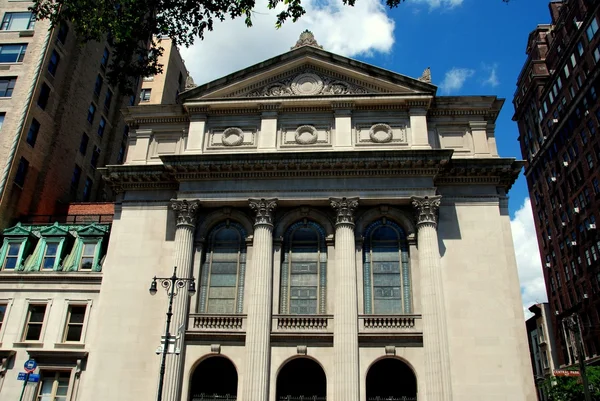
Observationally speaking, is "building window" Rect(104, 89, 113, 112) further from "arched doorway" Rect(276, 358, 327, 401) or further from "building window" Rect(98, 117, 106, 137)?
"arched doorway" Rect(276, 358, 327, 401)

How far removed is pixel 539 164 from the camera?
264 feet

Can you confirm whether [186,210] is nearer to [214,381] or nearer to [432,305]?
[214,381]

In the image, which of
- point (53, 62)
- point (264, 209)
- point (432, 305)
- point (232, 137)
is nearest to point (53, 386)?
point (264, 209)

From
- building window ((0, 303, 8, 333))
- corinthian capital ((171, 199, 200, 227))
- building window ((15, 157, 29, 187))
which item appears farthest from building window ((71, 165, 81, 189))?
corinthian capital ((171, 199, 200, 227))

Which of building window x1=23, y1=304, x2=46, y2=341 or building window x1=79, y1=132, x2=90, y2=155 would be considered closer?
building window x1=23, y1=304, x2=46, y2=341

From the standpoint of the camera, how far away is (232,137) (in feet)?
100.0

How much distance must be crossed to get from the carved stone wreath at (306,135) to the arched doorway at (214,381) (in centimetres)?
1229

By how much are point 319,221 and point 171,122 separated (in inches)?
430

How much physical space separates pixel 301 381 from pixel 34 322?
49.3ft

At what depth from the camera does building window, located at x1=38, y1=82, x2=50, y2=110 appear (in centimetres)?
3784

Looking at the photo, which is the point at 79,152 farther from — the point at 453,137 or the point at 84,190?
the point at 453,137

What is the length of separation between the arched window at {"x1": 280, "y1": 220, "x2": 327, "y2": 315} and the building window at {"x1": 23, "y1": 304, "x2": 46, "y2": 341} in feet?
44.1

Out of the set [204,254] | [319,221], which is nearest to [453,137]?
[319,221]

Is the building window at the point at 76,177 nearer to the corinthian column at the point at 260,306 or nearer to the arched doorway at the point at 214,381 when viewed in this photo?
the corinthian column at the point at 260,306
